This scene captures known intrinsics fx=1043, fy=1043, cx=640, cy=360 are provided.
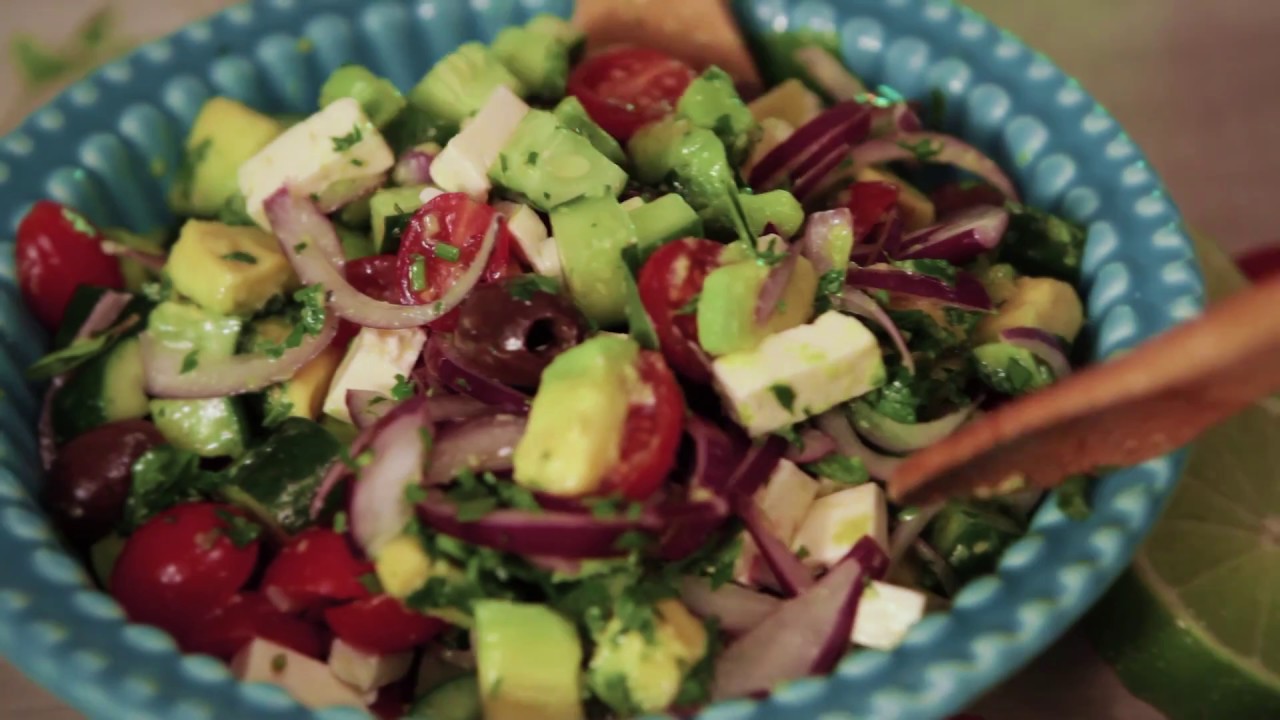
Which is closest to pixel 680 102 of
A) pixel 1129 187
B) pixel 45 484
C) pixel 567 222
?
pixel 567 222

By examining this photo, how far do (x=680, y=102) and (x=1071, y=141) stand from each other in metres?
0.64

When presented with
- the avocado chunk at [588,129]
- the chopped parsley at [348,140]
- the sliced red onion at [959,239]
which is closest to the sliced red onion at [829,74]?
the sliced red onion at [959,239]

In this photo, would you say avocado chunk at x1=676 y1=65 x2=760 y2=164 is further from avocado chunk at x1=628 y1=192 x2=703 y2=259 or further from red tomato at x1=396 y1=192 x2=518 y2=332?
red tomato at x1=396 y1=192 x2=518 y2=332

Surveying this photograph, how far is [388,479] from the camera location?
130 centimetres

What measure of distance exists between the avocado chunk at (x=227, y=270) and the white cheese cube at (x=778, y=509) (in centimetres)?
80

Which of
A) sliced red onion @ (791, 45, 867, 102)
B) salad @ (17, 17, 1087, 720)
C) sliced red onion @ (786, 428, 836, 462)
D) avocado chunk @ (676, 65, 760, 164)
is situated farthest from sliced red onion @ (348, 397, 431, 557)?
sliced red onion @ (791, 45, 867, 102)

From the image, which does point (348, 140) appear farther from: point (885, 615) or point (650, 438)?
point (885, 615)

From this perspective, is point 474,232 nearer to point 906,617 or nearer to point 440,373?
point 440,373

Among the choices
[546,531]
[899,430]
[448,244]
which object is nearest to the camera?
[546,531]

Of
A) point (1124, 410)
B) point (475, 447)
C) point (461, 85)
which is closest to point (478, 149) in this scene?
point (461, 85)

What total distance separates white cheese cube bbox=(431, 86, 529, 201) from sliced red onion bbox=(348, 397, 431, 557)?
0.41 meters

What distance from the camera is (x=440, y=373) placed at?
1.47 m

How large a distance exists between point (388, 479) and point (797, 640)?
0.53 m

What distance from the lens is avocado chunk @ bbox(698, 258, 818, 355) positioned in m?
1.32
